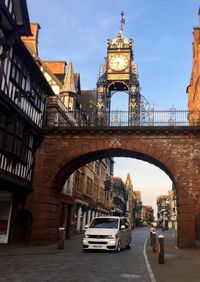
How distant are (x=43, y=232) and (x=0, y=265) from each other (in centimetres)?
1007

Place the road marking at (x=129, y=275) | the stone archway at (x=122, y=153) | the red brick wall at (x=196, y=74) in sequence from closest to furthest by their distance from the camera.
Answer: the road marking at (x=129, y=275) < the stone archway at (x=122, y=153) < the red brick wall at (x=196, y=74)

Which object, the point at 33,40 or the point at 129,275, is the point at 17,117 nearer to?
the point at 129,275

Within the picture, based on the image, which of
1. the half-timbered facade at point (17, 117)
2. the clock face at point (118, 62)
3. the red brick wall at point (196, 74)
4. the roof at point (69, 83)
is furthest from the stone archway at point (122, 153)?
the red brick wall at point (196, 74)

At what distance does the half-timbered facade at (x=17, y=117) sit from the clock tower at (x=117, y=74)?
5390mm

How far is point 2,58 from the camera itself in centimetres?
1592

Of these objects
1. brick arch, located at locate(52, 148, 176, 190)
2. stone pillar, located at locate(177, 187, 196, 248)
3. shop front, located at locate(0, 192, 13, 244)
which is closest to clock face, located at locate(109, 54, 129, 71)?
brick arch, located at locate(52, 148, 176, 190)

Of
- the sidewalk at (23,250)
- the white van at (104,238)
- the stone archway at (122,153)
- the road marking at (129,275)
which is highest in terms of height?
the stone archway at (122,153)

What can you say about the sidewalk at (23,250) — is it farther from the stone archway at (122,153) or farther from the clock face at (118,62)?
the clock face at (118,62)

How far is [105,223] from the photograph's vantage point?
747 inches

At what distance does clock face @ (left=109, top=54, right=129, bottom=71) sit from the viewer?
27.8 m

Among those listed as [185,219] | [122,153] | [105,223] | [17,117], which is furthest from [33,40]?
[185,219]

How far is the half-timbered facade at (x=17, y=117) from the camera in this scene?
655 inches

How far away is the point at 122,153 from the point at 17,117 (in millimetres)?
7385

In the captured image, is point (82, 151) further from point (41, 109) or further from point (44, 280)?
point (44, 280)
